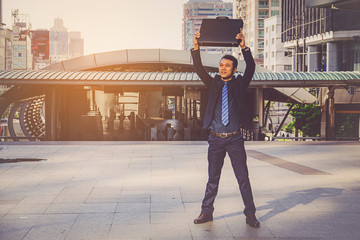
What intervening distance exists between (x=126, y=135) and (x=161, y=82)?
→ 10.8m

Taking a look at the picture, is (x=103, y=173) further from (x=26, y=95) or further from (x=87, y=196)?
(x=26, y=95)

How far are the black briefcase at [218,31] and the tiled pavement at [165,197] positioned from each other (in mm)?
2197

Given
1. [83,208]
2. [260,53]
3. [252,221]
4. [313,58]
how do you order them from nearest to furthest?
[252,221]
[83,208]
[313,58]
[260,53]

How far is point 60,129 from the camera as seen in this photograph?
26297 mm

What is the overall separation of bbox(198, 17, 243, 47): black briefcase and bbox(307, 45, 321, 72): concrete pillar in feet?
194

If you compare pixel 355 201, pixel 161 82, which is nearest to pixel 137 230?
pixel 355 201

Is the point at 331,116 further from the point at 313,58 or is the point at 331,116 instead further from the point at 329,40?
the point at 313,58

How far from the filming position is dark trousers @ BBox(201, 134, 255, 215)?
18.4ft

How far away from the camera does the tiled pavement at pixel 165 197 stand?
5461 millimetres

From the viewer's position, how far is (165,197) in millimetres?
7273

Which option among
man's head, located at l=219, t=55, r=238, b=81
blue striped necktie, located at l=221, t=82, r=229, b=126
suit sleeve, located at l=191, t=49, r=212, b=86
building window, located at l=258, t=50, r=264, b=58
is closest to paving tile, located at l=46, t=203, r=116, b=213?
blue striped necktie, located at l=221, t=82, r=229, b=126

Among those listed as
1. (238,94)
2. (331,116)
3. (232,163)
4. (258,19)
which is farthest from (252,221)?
(258,19)

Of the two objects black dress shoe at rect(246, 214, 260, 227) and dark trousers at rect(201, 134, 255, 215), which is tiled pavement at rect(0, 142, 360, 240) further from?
dark trousers at rect(201, 134, 255, 215)

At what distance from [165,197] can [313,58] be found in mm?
60132
